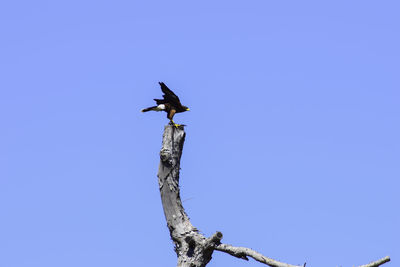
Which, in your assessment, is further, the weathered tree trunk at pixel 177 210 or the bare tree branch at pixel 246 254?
the weathered tree trunk at pixel 177 210

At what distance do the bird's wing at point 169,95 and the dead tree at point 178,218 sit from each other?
0.78 meters

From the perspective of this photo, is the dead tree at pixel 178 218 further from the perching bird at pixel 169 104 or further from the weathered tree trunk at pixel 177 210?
the perching bird at pixel 169 104

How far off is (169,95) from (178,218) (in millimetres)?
2285

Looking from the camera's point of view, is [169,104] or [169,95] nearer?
[169,95]

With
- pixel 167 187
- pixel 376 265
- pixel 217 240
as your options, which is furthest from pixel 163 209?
pixel 376 265

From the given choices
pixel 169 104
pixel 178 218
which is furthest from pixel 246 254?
pixel 169 104

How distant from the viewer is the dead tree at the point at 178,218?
10211mm

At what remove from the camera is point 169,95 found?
37.0 feet

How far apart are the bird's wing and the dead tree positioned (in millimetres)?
784

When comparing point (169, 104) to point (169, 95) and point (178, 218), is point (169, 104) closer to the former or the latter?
point (169, 95)

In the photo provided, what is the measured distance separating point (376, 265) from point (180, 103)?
4.47m

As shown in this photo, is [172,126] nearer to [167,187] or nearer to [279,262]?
[167,187]

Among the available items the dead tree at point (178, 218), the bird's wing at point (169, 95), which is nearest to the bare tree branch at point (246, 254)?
the dead tree at point (178, 218)

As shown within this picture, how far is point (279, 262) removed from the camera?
976 centimetres
